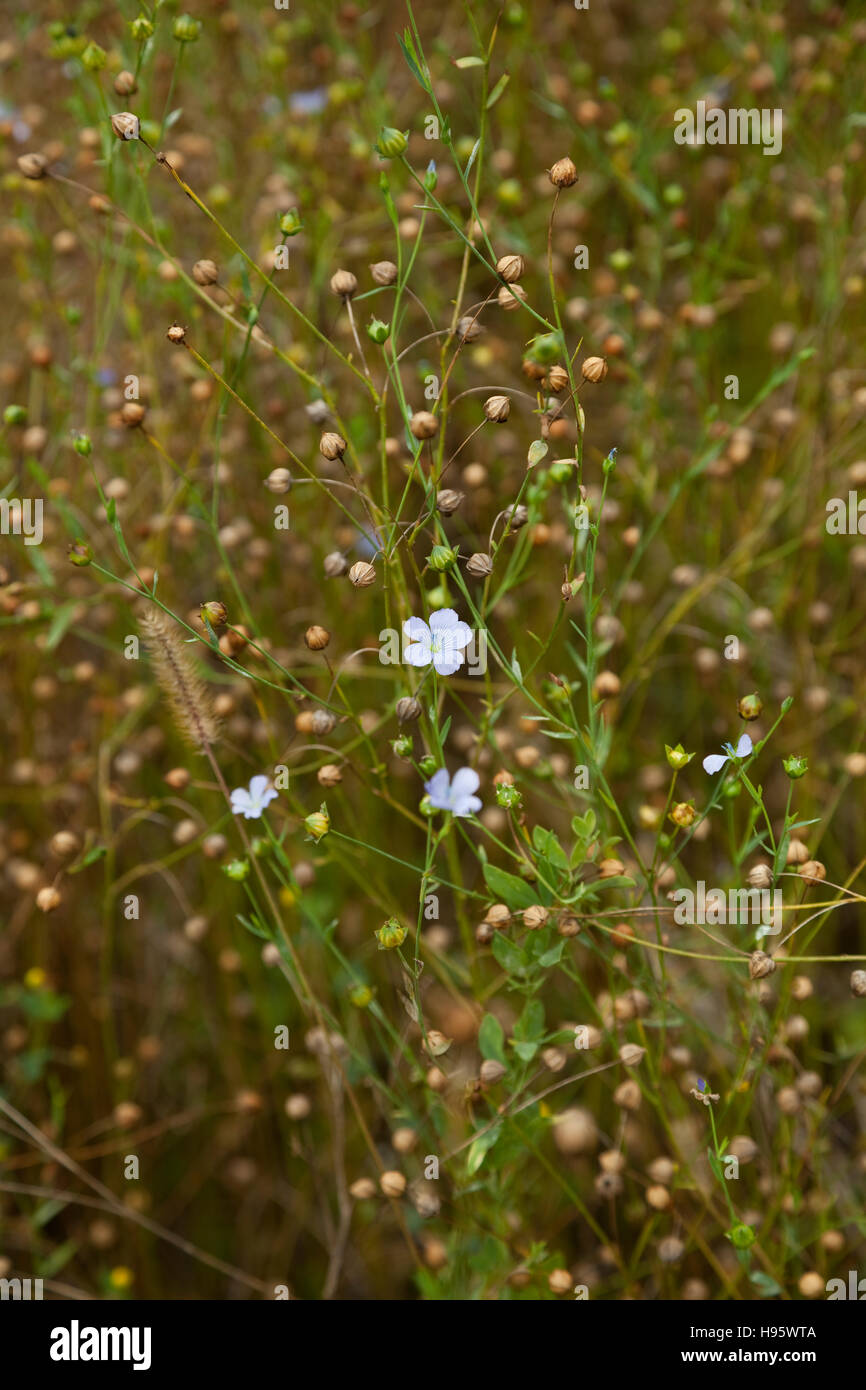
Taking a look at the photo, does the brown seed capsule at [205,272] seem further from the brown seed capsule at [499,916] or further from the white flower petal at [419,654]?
the brown seed capsule at [499,916]

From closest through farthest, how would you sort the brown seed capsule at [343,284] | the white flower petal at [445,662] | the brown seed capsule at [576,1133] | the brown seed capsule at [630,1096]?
the white flower petal at [445,662], the brown seed capsule at [343,284], the brown seed capsule at [630,1096], the brown seed capsule at [576,1133]

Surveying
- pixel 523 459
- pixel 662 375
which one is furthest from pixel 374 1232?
pixel 662 375

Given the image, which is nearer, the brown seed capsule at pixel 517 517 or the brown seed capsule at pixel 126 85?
the brown seed capsule at pixel 517 517

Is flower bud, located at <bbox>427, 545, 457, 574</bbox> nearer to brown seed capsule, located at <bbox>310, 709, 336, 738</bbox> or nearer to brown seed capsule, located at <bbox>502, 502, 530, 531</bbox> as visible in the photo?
brown seed capsule, located at <bbox>502, 502, 530, 531</bbox>

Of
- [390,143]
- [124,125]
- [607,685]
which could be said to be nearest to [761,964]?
[607,685]

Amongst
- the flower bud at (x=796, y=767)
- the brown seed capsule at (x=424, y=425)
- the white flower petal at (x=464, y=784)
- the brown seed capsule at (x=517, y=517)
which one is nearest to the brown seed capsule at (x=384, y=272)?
the brown seed capsule at (x=424, y=425)

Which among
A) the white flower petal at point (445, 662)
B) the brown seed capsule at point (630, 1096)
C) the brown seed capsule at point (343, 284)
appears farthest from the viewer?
the brown seed capsule at point (630, 1096)

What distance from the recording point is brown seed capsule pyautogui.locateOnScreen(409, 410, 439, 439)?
104cm

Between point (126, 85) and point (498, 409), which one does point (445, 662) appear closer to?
point (498, 409)

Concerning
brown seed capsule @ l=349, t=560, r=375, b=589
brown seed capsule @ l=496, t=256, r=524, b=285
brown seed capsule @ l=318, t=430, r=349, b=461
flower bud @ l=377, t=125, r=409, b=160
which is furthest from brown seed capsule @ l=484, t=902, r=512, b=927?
flower bud @ l=377, t=125, r=409, b=160

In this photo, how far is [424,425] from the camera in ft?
3.43

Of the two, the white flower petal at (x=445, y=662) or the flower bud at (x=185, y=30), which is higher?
the flower bud at (x=185, y=30)

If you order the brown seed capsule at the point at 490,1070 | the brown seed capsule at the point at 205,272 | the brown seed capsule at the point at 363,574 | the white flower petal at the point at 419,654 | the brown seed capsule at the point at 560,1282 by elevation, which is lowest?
the brown seed capsule at the point at 560,1282

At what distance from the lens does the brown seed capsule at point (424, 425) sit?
1039 millimetres
